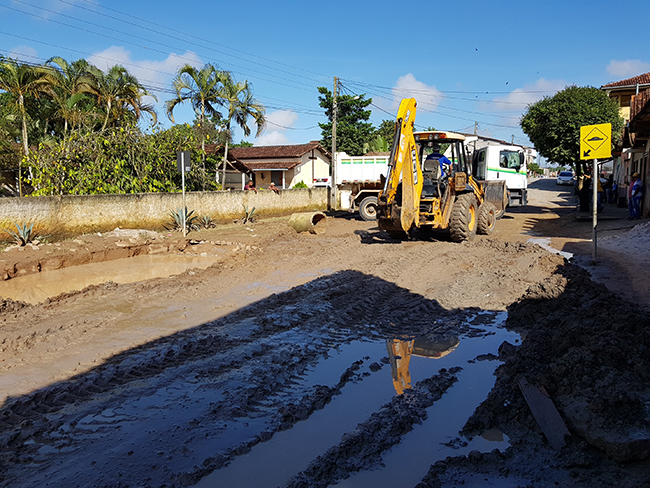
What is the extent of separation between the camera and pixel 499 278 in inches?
368

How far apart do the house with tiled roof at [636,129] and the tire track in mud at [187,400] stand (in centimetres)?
1138

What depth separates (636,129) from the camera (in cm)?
1664

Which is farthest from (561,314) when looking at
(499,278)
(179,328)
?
(179,328)

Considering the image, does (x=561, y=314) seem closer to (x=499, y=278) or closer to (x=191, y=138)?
(x=499, y=278)

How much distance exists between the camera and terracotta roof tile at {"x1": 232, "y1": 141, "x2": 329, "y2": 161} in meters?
39.2

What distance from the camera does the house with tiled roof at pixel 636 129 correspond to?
1597cm

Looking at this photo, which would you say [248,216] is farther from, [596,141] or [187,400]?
[187,400]

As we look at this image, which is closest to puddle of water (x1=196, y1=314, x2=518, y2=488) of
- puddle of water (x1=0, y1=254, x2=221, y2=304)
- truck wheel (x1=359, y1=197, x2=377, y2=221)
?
puddle of water (x1=0, y1=254, x2=221, y2=304)

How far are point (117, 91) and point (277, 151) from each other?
755 inches

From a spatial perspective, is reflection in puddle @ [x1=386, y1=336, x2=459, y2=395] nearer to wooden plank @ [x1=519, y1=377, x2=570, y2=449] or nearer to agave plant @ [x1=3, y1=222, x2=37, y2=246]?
wooden plank @ [x1=519, y1=377, x2=570, y2=449]

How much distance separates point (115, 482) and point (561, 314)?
5.54 meters

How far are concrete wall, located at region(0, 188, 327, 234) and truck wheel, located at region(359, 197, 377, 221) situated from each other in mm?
5008

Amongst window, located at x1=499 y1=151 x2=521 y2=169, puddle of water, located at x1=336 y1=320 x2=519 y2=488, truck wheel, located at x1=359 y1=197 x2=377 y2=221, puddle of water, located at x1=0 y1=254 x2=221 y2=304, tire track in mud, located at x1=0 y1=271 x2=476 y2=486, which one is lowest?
puddle of water, located at x1=336 y1=320 x2=519 y2=488

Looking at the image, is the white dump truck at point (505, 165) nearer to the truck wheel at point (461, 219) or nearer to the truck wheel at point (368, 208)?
the truck wheel at point (368, 208)
